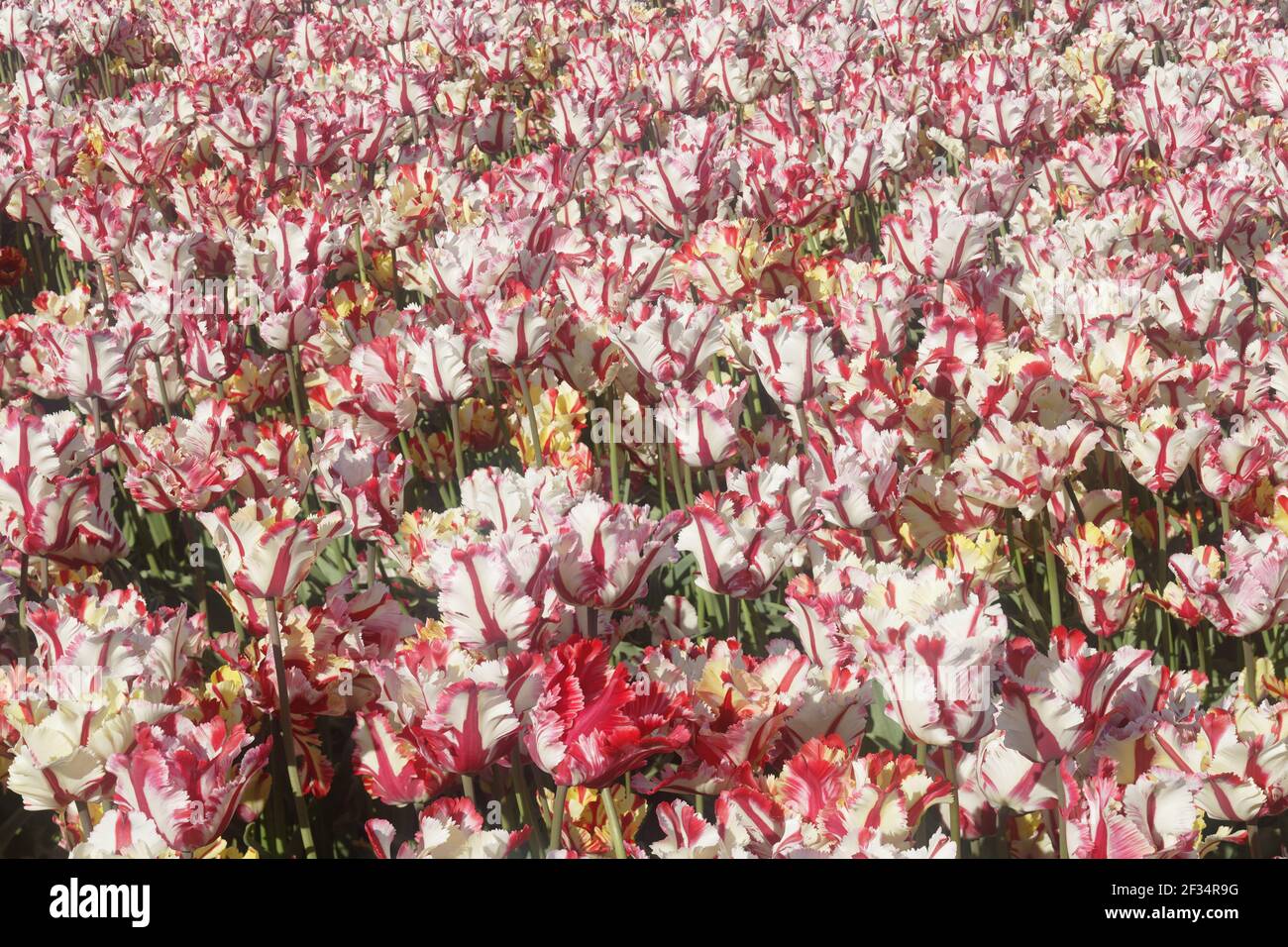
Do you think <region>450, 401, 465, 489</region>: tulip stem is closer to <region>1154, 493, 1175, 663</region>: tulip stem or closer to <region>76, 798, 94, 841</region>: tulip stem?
<region>76, 798, 94, 841</region>: tulip stem

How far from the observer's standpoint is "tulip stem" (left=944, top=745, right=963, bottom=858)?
4.92 ft

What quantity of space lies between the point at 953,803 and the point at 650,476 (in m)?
1.73

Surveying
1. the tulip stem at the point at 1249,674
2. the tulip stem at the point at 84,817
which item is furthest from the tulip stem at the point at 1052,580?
the tulip stem at the point at 84,817

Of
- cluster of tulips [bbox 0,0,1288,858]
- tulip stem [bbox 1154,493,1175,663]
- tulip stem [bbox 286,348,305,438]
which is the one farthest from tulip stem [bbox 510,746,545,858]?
tulip stem [bbox 286,348,305,438]

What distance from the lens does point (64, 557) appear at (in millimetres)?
2291

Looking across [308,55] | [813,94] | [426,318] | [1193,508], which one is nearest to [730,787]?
[1193,508]

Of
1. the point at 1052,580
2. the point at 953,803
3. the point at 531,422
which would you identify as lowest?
the point at 953,803

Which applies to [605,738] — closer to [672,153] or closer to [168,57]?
[672,153]

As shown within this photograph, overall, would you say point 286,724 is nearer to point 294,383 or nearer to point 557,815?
point 557,815

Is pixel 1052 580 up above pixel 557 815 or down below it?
above

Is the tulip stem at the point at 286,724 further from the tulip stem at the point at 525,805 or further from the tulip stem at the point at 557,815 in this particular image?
the tulip stem at the point at 557,815

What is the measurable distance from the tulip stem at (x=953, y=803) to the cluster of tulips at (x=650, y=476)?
4 cm

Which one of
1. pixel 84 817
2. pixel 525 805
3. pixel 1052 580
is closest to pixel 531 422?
pixel 1052 580

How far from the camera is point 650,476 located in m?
3.15
